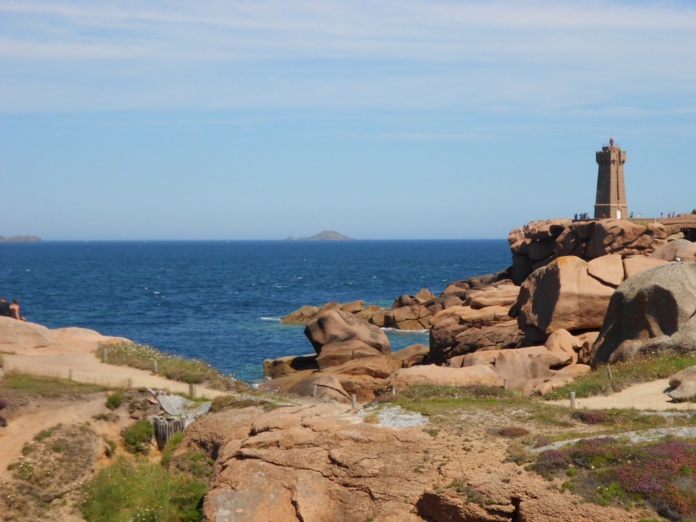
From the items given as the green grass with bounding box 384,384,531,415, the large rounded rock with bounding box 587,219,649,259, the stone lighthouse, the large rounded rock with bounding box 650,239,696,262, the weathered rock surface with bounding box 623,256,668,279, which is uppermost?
the stone lighthouse

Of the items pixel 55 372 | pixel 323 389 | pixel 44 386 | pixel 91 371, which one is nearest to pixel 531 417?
pixel 323 389

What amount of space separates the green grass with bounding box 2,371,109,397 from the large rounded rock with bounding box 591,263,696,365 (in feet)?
60.2

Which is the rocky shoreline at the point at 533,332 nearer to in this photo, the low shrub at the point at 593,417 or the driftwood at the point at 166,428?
the low shrub at the point at 593,417

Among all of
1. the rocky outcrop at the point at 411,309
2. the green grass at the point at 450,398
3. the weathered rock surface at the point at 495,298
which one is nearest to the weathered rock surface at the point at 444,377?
the green grass at the point at 450,398

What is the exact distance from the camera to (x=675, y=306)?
2955cm

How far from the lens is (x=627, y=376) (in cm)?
2662

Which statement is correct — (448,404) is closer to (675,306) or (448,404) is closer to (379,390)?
(675,306)

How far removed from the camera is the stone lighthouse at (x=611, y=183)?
71875mm

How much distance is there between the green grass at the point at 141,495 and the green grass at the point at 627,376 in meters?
11.1

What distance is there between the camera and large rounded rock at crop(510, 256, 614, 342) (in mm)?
38281

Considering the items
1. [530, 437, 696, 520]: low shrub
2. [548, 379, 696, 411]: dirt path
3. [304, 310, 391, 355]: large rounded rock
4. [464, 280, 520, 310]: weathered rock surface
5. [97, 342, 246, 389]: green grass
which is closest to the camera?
[530, 437, 696, 520]: low shrub

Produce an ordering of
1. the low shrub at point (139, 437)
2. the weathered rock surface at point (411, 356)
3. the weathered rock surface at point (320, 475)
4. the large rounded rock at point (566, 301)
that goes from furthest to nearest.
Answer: the weathered rock surface at point (411, 356) < the large rounded rock at point (566, 301) < the low shrub at point (139, 437) < the weathered rock surface at point (320, 475)

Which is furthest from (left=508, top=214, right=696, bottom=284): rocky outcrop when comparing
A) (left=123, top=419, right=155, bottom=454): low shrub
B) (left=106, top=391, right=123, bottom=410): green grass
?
(left=123, top=419, right=155, bottom=454): low shrub

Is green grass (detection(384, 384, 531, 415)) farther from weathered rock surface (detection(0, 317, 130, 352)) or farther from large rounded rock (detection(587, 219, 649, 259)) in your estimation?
large rounded rock (detection(587, 219, 649, 259))
